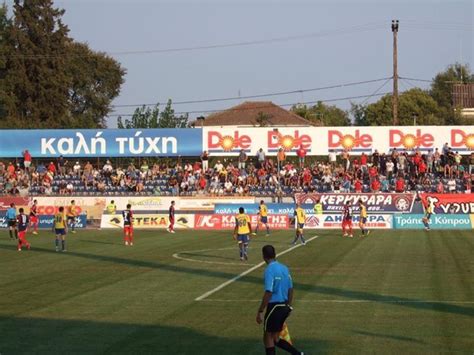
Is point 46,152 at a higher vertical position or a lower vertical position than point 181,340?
higher

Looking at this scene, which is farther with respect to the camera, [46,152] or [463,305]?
[46,152]

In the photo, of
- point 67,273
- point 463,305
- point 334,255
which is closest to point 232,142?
point 334,255

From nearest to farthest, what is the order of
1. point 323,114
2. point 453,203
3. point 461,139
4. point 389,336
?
point 389,336
point 453,203
point 461,139
point 323,114

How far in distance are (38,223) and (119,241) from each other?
47.1ft

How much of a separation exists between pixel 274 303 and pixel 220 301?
27.0 ft

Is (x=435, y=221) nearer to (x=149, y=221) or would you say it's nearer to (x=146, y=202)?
(x=149, y=221)

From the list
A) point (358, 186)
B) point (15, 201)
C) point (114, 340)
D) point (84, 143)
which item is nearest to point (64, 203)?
point (15, 201)

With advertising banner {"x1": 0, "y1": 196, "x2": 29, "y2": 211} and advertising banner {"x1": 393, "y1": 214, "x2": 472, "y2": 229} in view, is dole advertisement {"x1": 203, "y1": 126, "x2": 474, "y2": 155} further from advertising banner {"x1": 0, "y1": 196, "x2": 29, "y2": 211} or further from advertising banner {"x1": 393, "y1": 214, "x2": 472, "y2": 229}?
advertising banner {"x1": 0, "y1": 196, "x2": 29, "y2": 211}

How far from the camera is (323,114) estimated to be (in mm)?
137875

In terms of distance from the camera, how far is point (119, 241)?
141ft

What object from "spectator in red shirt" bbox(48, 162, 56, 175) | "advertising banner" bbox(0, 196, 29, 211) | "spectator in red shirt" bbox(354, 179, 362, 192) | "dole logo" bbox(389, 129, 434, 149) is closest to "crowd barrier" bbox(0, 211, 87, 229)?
"advertising banner" bbox(0, 196, 29, 211)

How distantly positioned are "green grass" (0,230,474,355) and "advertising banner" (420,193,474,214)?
65.2ft

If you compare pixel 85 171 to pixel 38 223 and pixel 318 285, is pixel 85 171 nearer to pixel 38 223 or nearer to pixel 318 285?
pixel 38 223

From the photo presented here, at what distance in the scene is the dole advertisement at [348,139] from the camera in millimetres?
66000
